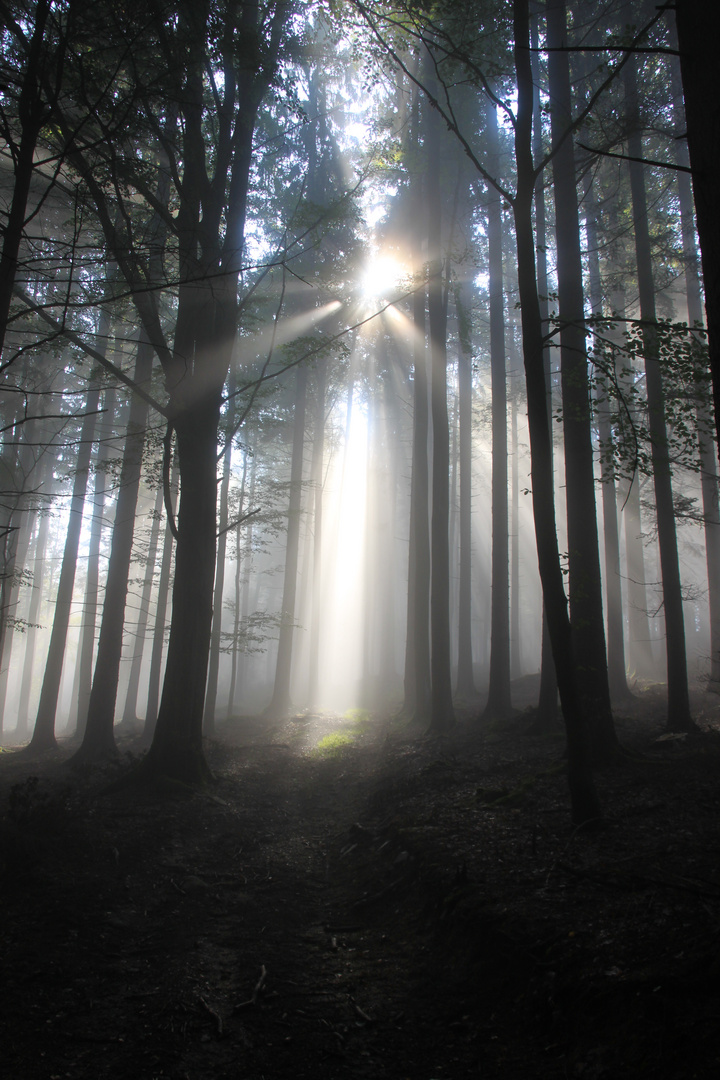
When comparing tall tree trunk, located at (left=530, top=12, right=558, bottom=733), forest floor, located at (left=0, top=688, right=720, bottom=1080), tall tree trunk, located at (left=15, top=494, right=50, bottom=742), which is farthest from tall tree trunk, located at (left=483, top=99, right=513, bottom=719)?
tall tree trunk, located at (left=15, top=494, right=50, bottom=742)

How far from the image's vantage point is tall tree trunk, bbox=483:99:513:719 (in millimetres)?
13578

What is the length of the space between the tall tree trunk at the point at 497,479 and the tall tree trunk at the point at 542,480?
778 cm

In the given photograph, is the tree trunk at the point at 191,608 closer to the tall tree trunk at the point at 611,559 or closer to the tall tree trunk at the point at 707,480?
the tall tree trunk at the point at 611,559

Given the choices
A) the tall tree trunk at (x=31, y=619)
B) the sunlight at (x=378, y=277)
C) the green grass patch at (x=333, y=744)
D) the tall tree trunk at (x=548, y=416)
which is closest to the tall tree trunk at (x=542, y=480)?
the tall tree trunk at (x=548, y=416)

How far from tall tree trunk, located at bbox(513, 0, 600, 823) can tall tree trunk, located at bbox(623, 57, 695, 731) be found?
4397 mm

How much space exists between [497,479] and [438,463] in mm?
1580

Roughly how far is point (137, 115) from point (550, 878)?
30.5 ft

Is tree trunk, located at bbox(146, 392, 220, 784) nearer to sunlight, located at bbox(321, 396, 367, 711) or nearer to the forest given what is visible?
the forest

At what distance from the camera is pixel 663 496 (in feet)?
36.4

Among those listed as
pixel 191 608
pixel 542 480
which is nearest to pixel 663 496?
pixel 542 480

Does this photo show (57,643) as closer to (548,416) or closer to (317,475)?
(317,475)

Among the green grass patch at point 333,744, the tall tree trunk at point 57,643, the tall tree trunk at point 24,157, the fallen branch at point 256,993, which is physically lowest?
the fallen branch at point 256,993

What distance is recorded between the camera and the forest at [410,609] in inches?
132

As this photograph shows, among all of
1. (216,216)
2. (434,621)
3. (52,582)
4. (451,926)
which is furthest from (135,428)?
(52,582)
